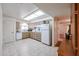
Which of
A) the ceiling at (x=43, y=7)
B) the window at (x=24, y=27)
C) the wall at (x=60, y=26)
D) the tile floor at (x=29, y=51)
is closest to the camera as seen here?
the ceiling at (x=43, y=7)

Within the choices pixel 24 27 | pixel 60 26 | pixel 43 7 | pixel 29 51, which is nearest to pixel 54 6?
pixel 43 7

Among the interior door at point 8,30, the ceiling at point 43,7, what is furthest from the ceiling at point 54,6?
the interior door at point 8,30

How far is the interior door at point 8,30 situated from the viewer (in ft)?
20.9

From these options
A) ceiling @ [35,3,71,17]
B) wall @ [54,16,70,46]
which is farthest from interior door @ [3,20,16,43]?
ceiling @ [35,3,71,17]

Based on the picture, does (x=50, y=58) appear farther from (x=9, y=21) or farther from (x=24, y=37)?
(x=24, y=37)

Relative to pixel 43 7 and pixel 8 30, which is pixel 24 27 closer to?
pixel 8 30

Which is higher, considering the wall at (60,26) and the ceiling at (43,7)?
the ceiling at (43,7)

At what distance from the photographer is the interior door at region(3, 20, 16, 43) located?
6.36 meters

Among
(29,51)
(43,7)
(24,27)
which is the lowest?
(29,51)

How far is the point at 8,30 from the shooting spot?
21.5 feet

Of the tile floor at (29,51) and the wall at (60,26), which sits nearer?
the tile floor at (29,51)

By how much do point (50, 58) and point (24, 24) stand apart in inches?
355

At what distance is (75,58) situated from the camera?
60 cm

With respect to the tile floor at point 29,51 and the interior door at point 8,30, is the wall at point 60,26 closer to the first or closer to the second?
the tile floor at point 29,51
